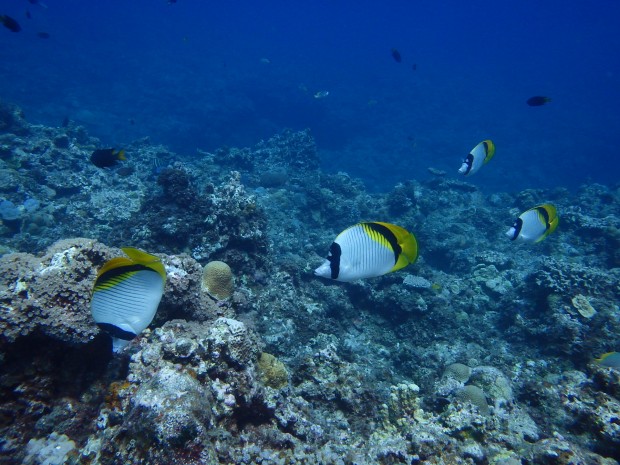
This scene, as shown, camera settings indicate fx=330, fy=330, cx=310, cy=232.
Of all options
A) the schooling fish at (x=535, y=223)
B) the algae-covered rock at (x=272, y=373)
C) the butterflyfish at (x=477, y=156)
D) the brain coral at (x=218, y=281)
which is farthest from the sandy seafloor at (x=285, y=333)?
the butterflyfish at (x=477, y=156)

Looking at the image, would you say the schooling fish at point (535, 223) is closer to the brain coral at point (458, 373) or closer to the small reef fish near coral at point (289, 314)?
the small reef fish near coral at point (289, 314)

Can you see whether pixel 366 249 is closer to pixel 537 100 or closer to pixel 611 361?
pixel 611 361

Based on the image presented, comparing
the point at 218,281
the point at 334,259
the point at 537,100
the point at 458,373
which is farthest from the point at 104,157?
the point at 537,100

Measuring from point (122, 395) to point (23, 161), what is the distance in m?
14.2

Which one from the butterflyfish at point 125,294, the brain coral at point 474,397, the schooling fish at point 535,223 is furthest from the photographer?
the brain coral at point 474,397

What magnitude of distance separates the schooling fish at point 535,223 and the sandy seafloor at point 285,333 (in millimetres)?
2131

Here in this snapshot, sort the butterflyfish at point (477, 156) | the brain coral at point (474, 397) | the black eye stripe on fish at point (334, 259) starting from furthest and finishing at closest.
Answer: the butterflyfish at point (477, 156) < the brain coral at point (474, 397) < the black eye stripe on fish at point (334, 259)

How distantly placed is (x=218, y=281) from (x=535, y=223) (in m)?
4.94

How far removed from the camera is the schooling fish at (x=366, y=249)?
216 cm

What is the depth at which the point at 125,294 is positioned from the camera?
7.58 ft

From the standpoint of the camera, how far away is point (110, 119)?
3156cm

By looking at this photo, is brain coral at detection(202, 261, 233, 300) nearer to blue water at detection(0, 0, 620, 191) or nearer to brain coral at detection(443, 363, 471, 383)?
brain coral at detection(443, 363, 471, 383)

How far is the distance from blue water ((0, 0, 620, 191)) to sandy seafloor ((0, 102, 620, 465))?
1570cm

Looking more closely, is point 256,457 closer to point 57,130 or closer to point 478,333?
point 478,333
